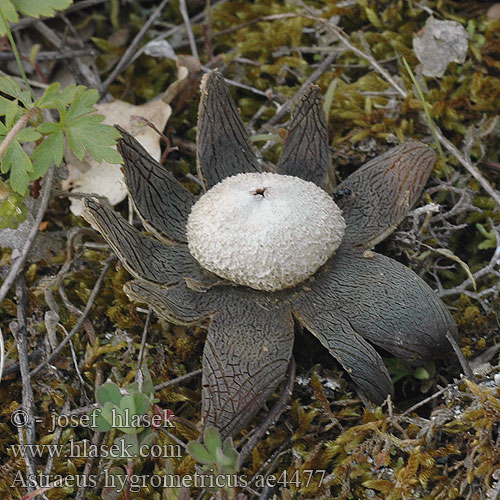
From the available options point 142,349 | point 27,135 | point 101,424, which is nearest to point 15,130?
point 27,135

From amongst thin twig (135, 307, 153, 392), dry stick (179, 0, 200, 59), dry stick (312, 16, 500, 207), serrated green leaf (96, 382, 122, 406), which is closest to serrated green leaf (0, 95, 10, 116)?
thin twig (135, 307, 153, 392)

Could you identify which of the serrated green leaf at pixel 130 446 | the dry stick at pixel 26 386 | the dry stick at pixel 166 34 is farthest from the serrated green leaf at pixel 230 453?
the dry stick at pixel 166 34

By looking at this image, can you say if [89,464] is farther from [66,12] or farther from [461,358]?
[66,12]

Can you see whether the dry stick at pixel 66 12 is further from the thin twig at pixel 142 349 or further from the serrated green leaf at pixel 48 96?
the thin twig at pixel 142 349

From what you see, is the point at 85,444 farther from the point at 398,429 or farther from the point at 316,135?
the point at 316,135

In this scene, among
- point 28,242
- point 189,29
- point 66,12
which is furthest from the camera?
point 66,12

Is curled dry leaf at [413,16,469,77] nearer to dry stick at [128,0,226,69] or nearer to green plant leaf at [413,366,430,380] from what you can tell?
dry stick at [128,0,226,69]

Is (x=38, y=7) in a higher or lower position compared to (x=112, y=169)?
higher
